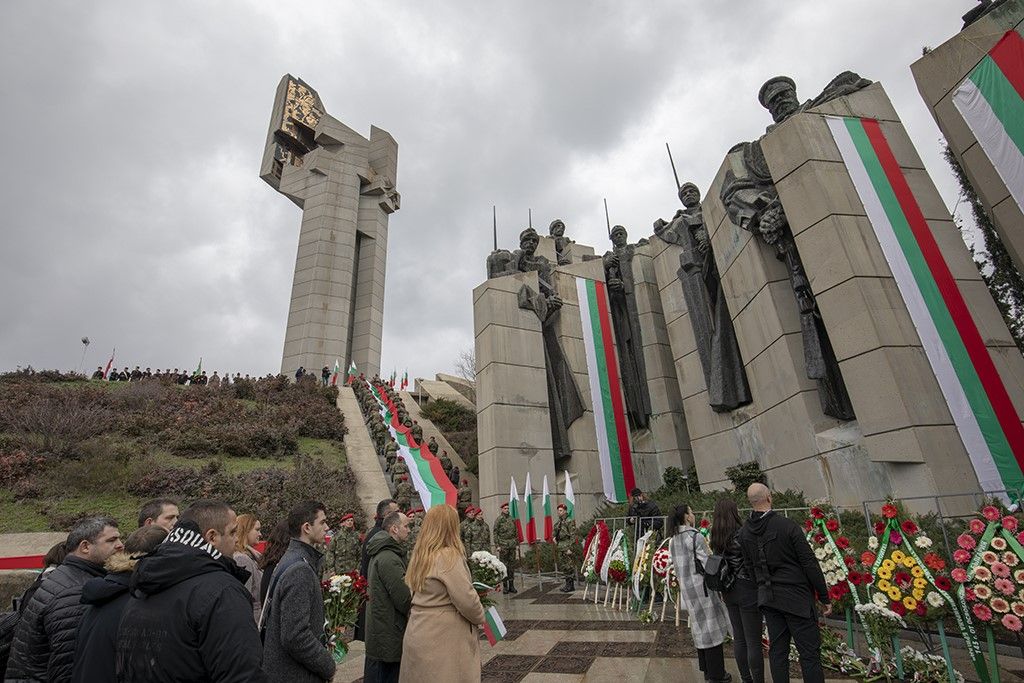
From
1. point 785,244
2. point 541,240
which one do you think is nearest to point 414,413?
point 541,240

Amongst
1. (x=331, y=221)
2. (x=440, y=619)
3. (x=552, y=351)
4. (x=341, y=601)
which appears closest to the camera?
(x=440, y=619)

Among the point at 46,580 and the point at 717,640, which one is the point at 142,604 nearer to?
the point at 46,580

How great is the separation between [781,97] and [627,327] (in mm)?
7812

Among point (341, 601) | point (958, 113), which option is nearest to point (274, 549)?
point (341, 601)

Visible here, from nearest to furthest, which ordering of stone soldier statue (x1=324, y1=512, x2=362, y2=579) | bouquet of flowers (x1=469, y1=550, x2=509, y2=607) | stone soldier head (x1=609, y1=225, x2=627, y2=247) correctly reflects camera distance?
bouquet of flowers (x1=469, y1=550, x2=509, y2=607) → stone soldier statue (x1=324, y1=512, x2=362, y2=579) → stone soldier head (x1=609, y1=225, x2=627, y2=247)

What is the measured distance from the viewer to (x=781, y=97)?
1038cm

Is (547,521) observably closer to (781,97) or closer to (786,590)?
(786,590)

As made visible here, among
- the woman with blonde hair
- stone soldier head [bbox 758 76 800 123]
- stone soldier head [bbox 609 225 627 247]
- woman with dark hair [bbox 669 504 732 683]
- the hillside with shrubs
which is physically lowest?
woman with dark hair [bbox 669 504 732 683]

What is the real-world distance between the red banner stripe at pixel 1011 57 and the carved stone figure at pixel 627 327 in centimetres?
974

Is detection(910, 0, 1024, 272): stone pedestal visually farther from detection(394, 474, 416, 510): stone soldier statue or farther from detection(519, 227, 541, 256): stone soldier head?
detection(394, 474, 416, 510): stone soldier statue

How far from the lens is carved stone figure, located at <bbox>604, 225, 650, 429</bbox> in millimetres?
15445

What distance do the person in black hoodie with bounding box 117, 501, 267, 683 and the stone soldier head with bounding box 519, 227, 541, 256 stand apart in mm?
14818

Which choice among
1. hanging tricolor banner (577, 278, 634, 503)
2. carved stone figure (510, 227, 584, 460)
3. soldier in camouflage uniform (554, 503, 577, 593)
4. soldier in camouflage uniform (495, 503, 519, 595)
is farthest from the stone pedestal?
soldier in camouflage uniform (495, 503, 519, 595)

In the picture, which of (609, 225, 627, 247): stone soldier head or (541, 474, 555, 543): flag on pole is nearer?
(541, 474, 555, 543): flag on pole
